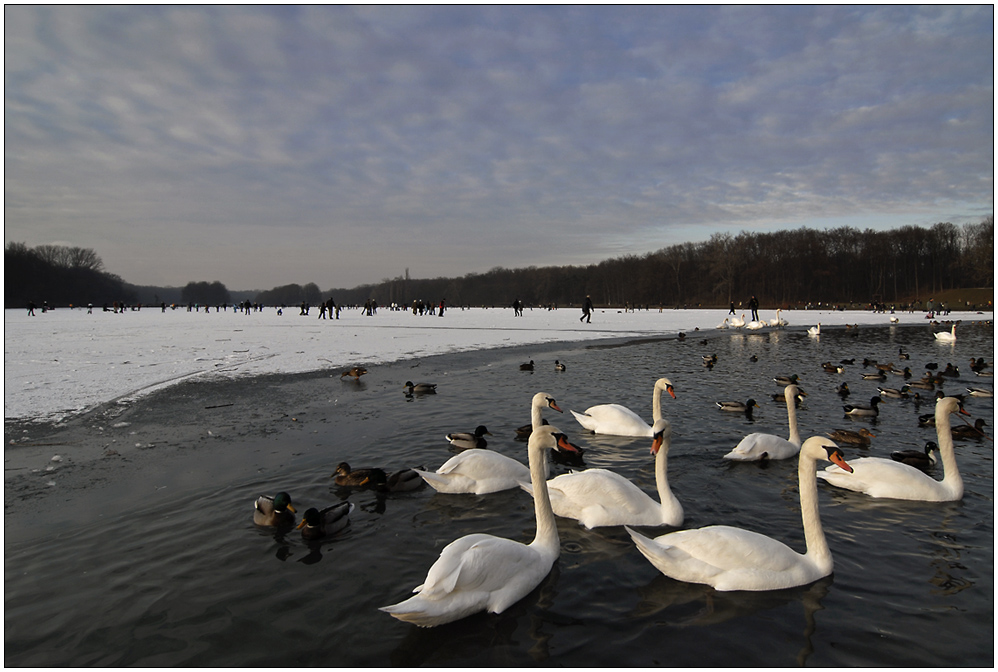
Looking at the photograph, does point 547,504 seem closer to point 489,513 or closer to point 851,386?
point 489,513

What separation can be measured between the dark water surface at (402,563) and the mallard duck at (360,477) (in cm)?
14

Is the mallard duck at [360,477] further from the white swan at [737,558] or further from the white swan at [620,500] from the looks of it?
the white swan at [737,558]

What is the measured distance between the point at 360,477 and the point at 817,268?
10177cm

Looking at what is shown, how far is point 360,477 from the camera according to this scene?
6090 mm

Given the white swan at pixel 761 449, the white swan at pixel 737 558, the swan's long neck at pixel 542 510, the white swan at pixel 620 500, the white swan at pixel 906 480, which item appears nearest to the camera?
the white swan at pixel 737 558

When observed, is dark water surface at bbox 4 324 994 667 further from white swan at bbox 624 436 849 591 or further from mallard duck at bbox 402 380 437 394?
mallard duck at bbox 402 380 437 394

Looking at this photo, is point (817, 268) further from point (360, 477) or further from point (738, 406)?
point (360, 477)

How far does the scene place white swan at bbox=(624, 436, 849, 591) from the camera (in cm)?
388

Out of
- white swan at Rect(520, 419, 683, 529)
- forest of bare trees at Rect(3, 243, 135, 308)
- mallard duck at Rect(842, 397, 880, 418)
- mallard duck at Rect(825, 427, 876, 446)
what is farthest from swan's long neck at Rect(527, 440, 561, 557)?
forest of bare trees at Rect(3, 243, 135, 308)

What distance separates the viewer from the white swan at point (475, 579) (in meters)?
3.38

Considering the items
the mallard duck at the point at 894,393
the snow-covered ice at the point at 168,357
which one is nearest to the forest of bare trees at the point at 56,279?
the snow-covered ice at the point at 168,357

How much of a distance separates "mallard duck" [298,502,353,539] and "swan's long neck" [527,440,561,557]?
202 centimetres

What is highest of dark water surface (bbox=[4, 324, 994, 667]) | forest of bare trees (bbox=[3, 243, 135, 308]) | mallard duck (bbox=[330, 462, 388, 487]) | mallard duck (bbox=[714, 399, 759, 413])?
forest of bare trees (bbox=[3, 243, 135, 308])

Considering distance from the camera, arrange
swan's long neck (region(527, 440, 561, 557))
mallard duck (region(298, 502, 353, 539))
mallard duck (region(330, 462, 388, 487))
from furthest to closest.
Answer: mallard duck (region(330, 462, 388, 487)), mallard duck (region(298, 502, 353, 539)), swan's long neck (region(527, 440, 561, 557))
